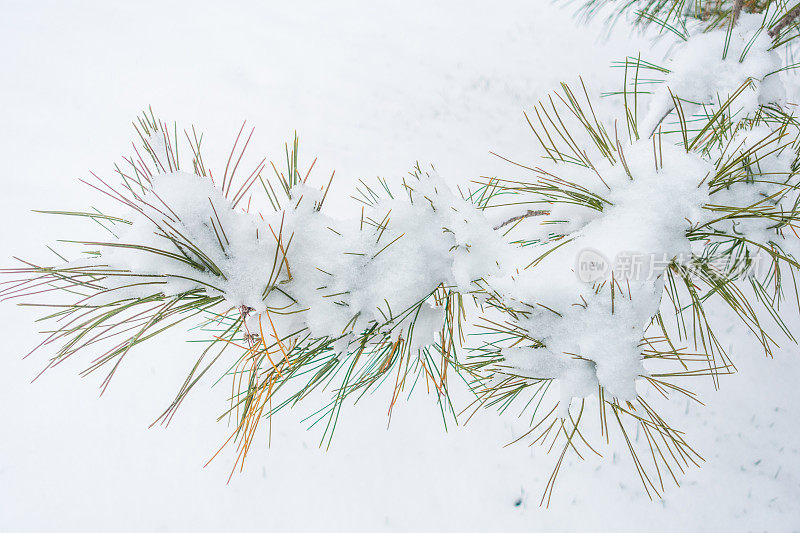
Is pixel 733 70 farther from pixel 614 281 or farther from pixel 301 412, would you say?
pixel 301 412

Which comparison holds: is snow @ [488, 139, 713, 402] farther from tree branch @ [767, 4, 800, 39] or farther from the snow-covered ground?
the snow-covered ground

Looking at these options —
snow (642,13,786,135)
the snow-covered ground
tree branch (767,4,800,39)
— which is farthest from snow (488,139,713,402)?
the snow-covered ground

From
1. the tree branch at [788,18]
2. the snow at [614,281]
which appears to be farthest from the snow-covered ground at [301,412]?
the tree branch at [788,18]

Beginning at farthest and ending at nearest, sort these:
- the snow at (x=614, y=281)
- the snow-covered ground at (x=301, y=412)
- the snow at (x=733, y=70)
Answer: the snow-covered ground at (x=301, y=412), the snow at (x=733, y=70), the snow at (x=614, y=281)

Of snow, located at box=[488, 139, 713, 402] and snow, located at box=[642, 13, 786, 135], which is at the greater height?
snow, located at box=[642, 13, 786, 135]

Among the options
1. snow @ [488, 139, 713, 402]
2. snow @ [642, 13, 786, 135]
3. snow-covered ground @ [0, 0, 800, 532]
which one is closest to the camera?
snow @ [488, 139, 713, 402]

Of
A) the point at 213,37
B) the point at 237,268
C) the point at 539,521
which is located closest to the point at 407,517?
the point at 539,521

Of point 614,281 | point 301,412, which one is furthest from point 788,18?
point 301,412

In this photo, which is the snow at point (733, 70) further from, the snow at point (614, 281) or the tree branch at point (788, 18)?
the snow at point (614, 281)

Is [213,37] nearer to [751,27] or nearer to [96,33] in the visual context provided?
[96,33]
